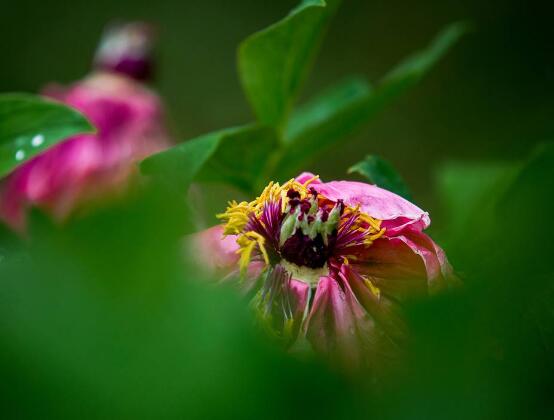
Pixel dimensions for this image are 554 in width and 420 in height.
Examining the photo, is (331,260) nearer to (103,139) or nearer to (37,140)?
(37,140)

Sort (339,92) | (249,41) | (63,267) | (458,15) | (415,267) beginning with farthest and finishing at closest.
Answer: (458,15) < (339,92) < (249,41) < (415,267) < (63,267)

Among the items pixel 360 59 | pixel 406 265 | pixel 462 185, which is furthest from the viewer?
pixel 360 59

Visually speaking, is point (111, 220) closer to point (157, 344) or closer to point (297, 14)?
point (157, 344)

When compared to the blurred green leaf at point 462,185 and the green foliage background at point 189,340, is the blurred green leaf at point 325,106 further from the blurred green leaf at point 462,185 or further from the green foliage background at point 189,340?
the green foliage background at point 189,340

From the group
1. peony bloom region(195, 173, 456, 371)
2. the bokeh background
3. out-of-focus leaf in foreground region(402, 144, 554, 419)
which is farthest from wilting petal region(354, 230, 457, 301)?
the bokeh background

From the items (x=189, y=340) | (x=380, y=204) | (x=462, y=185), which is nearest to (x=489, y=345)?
(x=189, y=340)

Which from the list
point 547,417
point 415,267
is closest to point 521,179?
point 415,267

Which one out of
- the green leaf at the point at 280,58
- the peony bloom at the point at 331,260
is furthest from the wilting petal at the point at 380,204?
the green leaf at the point at 280,58
